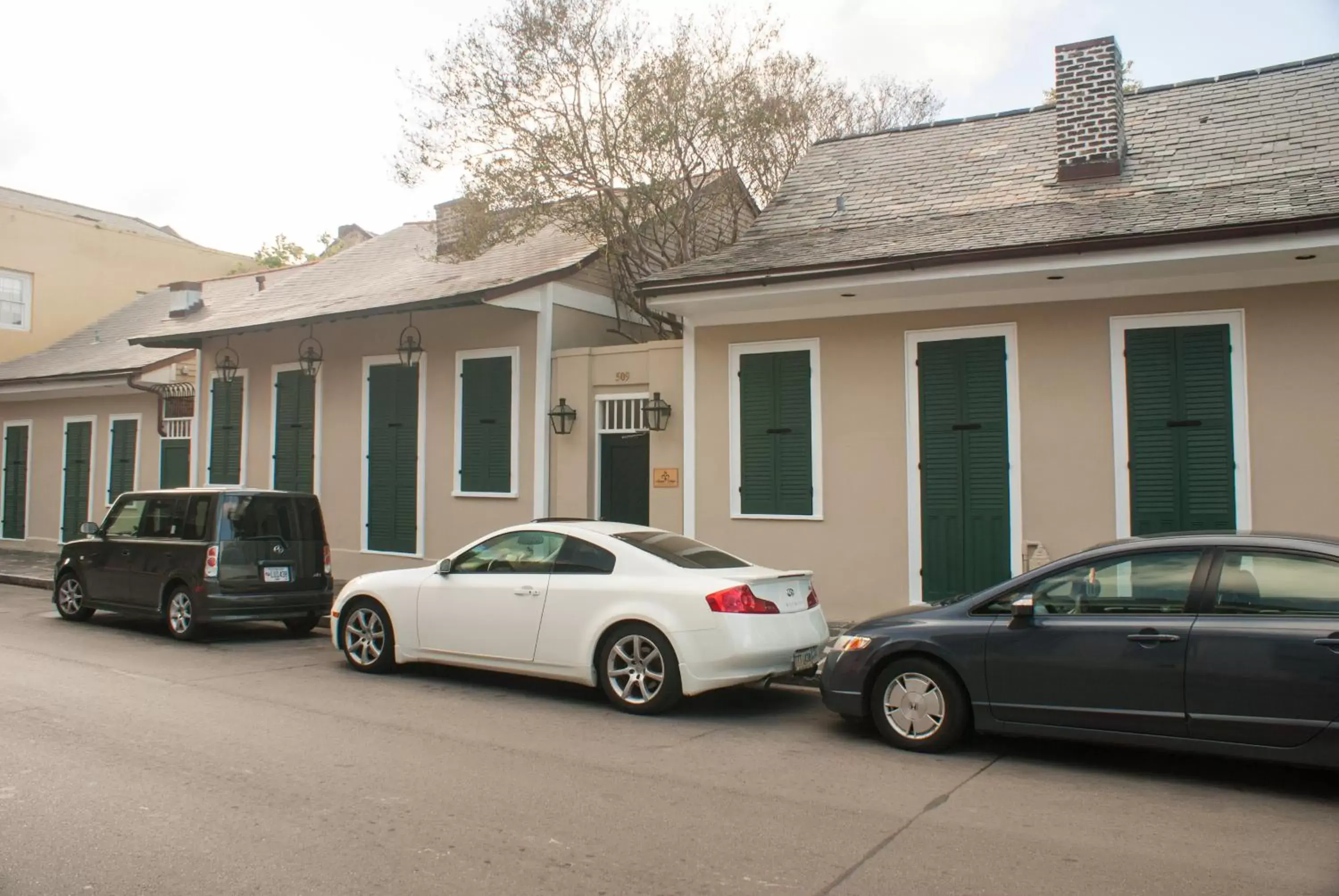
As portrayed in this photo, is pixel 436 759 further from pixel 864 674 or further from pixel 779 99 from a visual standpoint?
pixel 779 99

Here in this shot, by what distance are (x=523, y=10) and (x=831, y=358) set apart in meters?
6.69

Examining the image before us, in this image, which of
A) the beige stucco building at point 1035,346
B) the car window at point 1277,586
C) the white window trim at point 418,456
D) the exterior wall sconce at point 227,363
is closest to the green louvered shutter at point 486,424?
the white window trim at point 418,456

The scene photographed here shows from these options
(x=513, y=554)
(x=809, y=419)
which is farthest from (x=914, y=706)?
(x=809, y=419)

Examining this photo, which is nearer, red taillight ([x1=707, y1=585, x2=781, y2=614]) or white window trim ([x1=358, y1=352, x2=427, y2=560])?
red taillight ([x1=707, y1=585, x2=781, y2=614])

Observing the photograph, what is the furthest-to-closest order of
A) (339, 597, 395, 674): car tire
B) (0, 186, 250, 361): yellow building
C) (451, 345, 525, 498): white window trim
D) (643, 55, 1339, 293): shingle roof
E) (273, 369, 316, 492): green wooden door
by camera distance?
(0, 186, 250, 361): yellow building
(273, 369, 316, 492): green wooden door
(451, 345, 525, 498): white window trim
(643, 55, 1339, 293): shingle roof
(339, 597, 395, 674): car tire

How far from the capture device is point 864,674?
6520mm

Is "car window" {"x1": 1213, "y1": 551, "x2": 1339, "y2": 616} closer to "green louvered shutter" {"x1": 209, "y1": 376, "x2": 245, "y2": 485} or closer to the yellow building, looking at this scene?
"green louvered shutter" {"x1": 209, "y1": 376, "x2": 245, "y2": 485}

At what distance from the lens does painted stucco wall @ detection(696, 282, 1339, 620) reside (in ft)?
30.0

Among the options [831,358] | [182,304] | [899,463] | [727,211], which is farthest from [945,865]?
[182,304]

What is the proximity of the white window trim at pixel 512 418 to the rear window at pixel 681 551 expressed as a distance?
18.5 ft

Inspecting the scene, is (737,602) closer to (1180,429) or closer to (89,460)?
(1180,429)

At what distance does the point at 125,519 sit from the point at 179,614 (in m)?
1.69

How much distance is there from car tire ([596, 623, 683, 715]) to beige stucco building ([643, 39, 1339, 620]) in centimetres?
422

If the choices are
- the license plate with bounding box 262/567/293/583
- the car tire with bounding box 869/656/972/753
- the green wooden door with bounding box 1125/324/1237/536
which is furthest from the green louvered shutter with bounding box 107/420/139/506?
the green wooden door with bounding box 1125/324/1237/536
